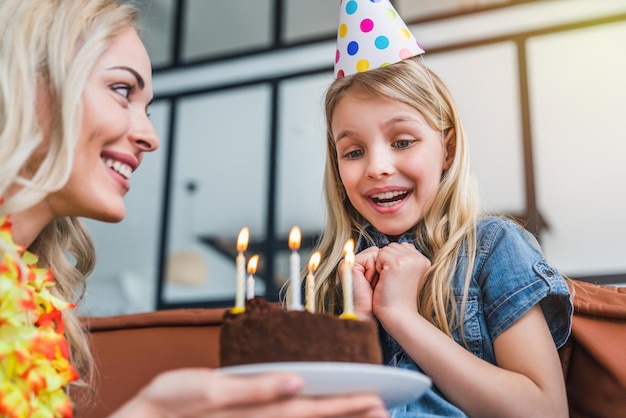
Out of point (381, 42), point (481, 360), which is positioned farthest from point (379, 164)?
point (481, 360)

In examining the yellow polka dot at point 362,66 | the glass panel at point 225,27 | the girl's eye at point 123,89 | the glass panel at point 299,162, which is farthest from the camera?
the glass panel at point 225,27

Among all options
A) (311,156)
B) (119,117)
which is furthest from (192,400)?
(311,156)

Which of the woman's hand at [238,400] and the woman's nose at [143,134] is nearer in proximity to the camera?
the woman's hand at [238,400]

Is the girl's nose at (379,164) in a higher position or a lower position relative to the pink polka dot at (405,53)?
lower

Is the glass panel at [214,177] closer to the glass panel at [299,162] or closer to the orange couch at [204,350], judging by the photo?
the glass panel at [299,162]

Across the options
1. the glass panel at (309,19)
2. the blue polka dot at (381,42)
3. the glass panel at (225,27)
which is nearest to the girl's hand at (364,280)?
the blue polka dot at (381,42)

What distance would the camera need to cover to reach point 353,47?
1519 millimetres

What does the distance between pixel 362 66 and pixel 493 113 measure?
315 centimetres

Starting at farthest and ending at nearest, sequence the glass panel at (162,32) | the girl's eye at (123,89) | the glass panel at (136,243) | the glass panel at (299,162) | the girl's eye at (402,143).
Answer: the glass panel at (162,32) < the glass panel at (136,243) < the glass panel at (299,162) < the girl's eye at (402,143) < the girl's eye at (123,89)

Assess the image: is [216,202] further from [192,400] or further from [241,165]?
[192,400]

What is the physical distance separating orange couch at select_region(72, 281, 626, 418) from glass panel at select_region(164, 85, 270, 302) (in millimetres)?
3573

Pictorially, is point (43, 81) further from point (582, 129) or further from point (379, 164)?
point (582, 129)

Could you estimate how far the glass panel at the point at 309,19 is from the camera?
5074 millimetres

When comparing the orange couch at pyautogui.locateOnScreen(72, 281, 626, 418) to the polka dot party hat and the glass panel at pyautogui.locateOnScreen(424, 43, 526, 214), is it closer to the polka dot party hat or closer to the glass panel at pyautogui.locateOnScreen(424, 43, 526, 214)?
the polka dot party hat
